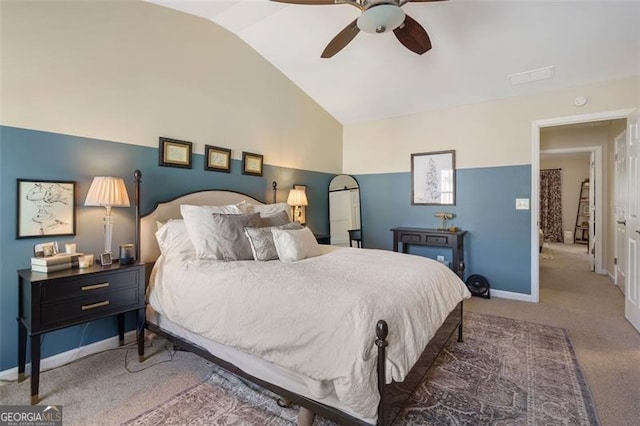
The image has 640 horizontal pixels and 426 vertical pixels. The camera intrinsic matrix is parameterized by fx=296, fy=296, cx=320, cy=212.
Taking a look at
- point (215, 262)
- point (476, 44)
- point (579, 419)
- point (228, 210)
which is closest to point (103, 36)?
point (228, 210)

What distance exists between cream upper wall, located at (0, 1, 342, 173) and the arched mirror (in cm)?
125

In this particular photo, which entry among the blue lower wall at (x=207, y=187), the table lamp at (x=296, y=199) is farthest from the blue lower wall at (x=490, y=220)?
the table lamp at (x=296, y=199)

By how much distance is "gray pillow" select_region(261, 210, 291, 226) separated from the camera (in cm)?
278

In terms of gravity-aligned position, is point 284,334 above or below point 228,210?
below

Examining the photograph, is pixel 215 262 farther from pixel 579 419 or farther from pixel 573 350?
pixel 573 350

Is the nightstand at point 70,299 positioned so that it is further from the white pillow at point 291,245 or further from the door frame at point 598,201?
the door frame at point 598,201

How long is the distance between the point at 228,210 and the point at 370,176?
2.85 meters

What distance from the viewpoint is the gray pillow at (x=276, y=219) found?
9.11 ft

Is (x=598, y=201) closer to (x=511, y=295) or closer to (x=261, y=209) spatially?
(x=511, y=295)

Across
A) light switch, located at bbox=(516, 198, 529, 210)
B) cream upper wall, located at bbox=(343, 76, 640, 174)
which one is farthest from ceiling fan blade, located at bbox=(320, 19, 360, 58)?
light switch, located at bbox=(516, 198, 529, 210)

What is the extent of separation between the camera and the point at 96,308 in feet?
6.82

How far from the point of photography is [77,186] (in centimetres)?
234

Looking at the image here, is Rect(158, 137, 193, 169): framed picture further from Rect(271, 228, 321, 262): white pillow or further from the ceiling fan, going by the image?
the ceiling fan

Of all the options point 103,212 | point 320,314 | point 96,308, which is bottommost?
point 96,308
